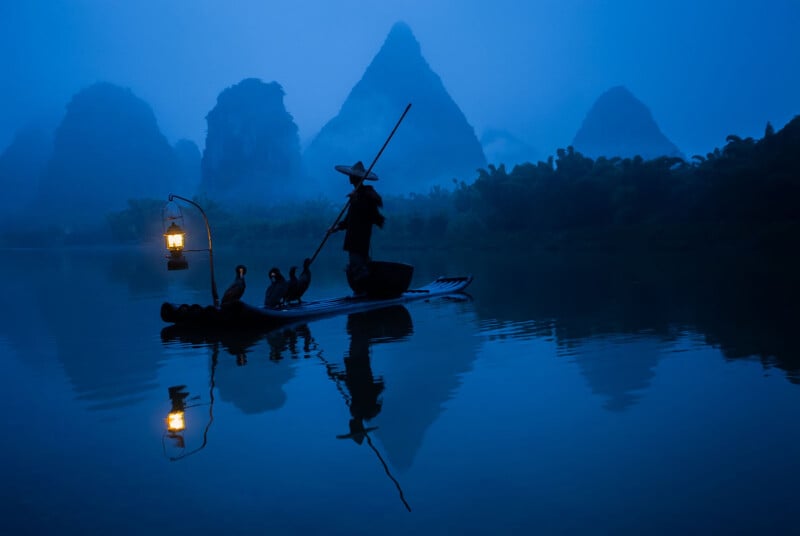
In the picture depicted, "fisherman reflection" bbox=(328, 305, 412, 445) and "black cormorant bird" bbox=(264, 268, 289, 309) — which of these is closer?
"fisherman reflection" bbox=(328, 305, 412, 445)

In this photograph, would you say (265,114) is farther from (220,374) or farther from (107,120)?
Result: (220,374)

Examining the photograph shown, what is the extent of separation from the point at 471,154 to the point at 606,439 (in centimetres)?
10499

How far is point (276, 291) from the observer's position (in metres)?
11.0

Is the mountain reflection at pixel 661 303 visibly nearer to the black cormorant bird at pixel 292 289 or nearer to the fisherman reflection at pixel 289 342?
the fisherman reflection at pixel 289 342

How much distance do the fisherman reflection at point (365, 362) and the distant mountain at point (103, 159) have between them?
319ft

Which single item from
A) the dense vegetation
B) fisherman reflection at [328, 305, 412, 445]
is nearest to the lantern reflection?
fisherman reflection at [328, 305, 412, 445]

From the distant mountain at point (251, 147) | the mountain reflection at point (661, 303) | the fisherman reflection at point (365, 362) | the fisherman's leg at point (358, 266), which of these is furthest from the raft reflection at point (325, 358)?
the distant mountain at point (251, 147)

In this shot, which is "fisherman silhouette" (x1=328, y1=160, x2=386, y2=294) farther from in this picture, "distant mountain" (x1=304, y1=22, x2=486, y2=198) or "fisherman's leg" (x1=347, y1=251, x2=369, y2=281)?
"distant mountain" (x1=304, y1=22, x2=486, y2=198)

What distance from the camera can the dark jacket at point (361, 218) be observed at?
11.7 meters

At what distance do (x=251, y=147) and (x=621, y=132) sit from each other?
66.8 meters

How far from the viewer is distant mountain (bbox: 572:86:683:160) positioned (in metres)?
121

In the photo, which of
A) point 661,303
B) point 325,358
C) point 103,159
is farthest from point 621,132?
point 325,358

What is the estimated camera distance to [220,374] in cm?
729

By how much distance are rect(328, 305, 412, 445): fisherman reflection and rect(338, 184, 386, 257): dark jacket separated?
128cm
